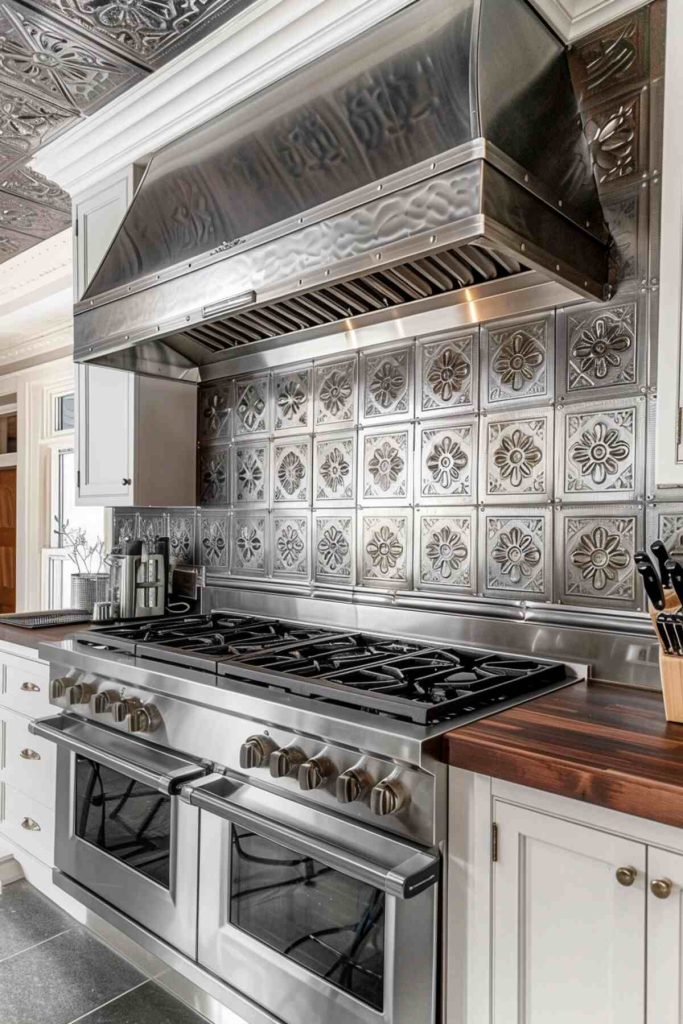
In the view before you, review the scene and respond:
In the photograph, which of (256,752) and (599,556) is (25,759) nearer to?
(256,752)

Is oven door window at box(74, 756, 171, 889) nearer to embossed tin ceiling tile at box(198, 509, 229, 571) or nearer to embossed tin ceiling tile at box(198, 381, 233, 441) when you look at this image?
embossed tin ceiling tile at box(198, 509, 229, 571)

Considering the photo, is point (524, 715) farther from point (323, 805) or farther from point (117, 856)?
point (117, 856)

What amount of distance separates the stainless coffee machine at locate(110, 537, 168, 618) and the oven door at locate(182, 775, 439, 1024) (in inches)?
44.7

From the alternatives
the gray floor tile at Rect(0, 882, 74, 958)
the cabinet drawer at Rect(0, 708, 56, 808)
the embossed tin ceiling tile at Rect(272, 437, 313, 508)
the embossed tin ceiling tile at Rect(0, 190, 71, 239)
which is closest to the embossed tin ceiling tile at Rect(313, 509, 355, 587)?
the embossed tin ceiling tile at Rect(272, 437, 313, 508)

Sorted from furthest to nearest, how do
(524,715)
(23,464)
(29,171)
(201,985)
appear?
(23,464) → (29,171) → (201,985) → (524,715)

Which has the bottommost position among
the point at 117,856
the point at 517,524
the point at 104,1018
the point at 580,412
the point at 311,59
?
the point at 104,1018

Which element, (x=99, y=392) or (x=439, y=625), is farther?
(x=99, y=392)

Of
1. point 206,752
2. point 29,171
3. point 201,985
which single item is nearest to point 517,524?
point 206,752

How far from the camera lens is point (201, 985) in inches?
66.9

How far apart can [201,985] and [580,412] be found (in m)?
1.67

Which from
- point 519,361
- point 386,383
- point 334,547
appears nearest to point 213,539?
point 334,547

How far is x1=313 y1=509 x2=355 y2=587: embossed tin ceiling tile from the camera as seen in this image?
229cm

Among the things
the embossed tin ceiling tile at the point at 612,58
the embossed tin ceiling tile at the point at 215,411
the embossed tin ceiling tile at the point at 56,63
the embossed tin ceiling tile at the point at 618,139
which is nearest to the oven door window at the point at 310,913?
the embossed tin ceiling tile at the point at 215,411

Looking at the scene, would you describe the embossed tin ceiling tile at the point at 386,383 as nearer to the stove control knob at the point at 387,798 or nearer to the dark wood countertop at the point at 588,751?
the dark wood countertop at the point at 588,751
